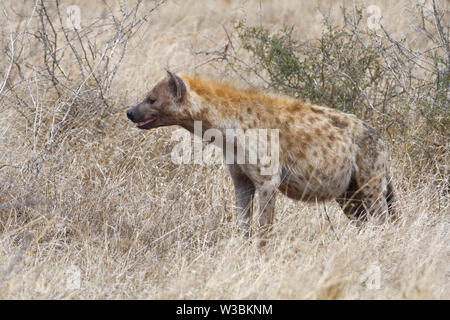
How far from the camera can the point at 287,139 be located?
16.3ft

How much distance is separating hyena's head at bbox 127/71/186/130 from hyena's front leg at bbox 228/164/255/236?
62 centimetres

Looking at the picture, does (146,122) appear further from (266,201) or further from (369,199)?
(369,199)

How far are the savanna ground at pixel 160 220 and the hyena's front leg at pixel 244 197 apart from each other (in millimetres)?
112

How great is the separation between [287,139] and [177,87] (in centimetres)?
84

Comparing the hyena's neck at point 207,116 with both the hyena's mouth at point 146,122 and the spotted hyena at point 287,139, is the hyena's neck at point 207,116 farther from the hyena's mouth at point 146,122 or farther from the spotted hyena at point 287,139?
the hyena's mouth at point 146,122

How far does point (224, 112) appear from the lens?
4.91 meters

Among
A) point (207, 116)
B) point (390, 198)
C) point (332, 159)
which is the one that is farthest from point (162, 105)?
point (390, 198)

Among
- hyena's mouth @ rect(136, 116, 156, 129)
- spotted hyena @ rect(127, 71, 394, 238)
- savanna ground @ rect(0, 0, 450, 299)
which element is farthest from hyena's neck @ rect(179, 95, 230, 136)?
savanna ground @ rect(0, 0, 450, 299)

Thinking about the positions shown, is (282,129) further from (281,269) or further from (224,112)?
(281,269)

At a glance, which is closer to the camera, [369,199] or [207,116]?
[207,116]

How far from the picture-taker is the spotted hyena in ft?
16.1

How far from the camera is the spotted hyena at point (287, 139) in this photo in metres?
4.89

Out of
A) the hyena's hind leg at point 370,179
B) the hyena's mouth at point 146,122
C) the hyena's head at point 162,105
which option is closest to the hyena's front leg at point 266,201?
the hyena's hind leg at point 370,179

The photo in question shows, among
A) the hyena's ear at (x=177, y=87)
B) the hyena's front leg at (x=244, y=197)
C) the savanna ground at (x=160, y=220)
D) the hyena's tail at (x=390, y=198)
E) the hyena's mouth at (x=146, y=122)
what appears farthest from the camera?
the hyena's tail at (x=390, y=198)
